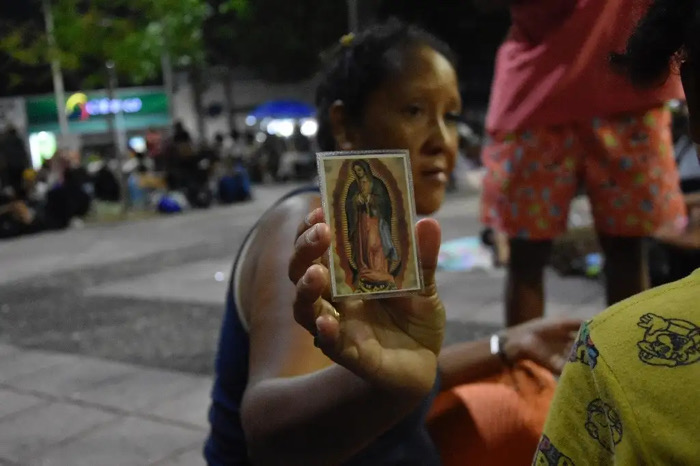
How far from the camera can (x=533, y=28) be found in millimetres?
2580

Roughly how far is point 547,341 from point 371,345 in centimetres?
103

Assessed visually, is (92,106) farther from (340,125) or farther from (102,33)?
(340,125)

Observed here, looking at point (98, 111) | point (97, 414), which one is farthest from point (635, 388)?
point (98, 111)

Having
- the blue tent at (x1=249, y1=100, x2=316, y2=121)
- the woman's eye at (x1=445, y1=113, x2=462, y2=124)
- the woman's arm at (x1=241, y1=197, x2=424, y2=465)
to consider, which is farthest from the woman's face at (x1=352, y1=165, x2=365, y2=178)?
the blue tent at (x1=249, y1=100, x2=316, y2=121)

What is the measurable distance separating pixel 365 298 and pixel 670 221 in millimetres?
1869

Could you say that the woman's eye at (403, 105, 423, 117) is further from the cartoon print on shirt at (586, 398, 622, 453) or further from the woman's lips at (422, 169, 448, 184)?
the cartoon print on shirt at (586, 398, 622, 453)

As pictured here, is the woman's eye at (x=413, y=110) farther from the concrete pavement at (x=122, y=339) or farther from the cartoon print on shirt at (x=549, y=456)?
the concrete pavement at (x=122, y=339)

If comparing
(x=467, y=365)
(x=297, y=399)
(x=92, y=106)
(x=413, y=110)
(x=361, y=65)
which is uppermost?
(x=92, y=106)

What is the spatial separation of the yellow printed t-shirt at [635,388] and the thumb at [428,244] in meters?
0.31

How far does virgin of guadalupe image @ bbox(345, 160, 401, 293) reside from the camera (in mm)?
1015

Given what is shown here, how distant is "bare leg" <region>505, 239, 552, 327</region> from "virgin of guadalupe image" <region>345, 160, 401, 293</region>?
167cm

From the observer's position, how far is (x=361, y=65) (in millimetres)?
1594

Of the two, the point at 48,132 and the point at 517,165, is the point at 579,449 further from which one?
the point at 48,132

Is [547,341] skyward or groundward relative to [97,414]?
skyward
